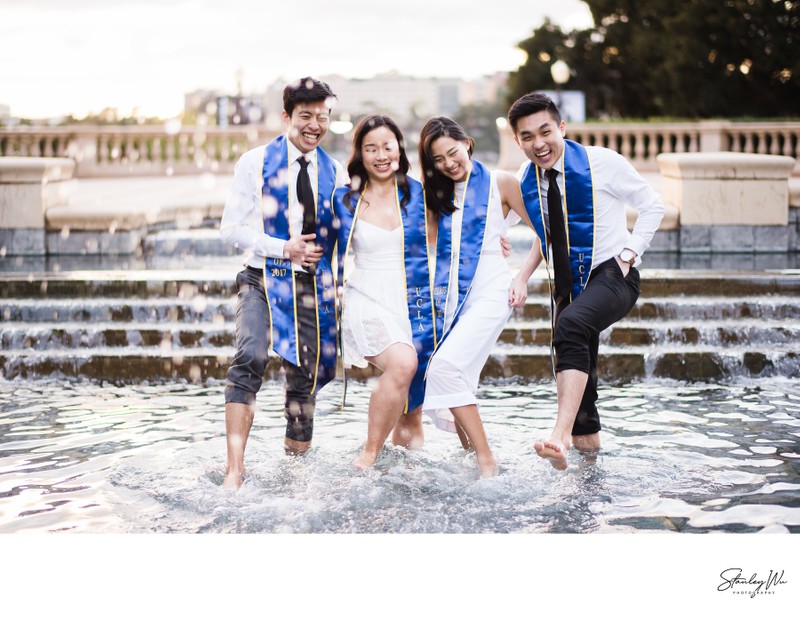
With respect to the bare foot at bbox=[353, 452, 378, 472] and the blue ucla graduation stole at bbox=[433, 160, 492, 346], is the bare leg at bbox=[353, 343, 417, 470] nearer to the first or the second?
the bare foot at bbox=[353, 452, 378, 472]

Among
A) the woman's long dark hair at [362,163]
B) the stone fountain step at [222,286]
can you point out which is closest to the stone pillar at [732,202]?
the stone fountain step at [222,286]

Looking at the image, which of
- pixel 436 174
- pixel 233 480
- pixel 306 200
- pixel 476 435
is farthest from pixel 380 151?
pixel 233 480

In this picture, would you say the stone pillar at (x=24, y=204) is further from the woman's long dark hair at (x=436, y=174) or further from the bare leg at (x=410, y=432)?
the woman's long dark hair at (x=436, y=174)

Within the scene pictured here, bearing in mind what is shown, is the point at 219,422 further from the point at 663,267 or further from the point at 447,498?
the point at 663,267

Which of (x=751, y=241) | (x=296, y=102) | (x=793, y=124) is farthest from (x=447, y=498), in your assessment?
(x=793, y=124)

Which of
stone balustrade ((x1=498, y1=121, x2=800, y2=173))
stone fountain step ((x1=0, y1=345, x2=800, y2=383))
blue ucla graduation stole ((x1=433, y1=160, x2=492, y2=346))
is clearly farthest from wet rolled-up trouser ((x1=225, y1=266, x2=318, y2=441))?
stone balustrade ((x1=498, y1=121, x2=800, y2=173))

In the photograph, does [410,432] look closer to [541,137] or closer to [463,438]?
[463,438]

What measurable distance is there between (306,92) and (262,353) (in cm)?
126

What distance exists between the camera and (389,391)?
196 inches

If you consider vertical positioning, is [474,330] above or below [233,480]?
above

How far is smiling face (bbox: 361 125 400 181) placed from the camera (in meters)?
4.94

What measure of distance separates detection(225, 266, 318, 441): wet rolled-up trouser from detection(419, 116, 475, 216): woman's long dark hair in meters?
0.74
